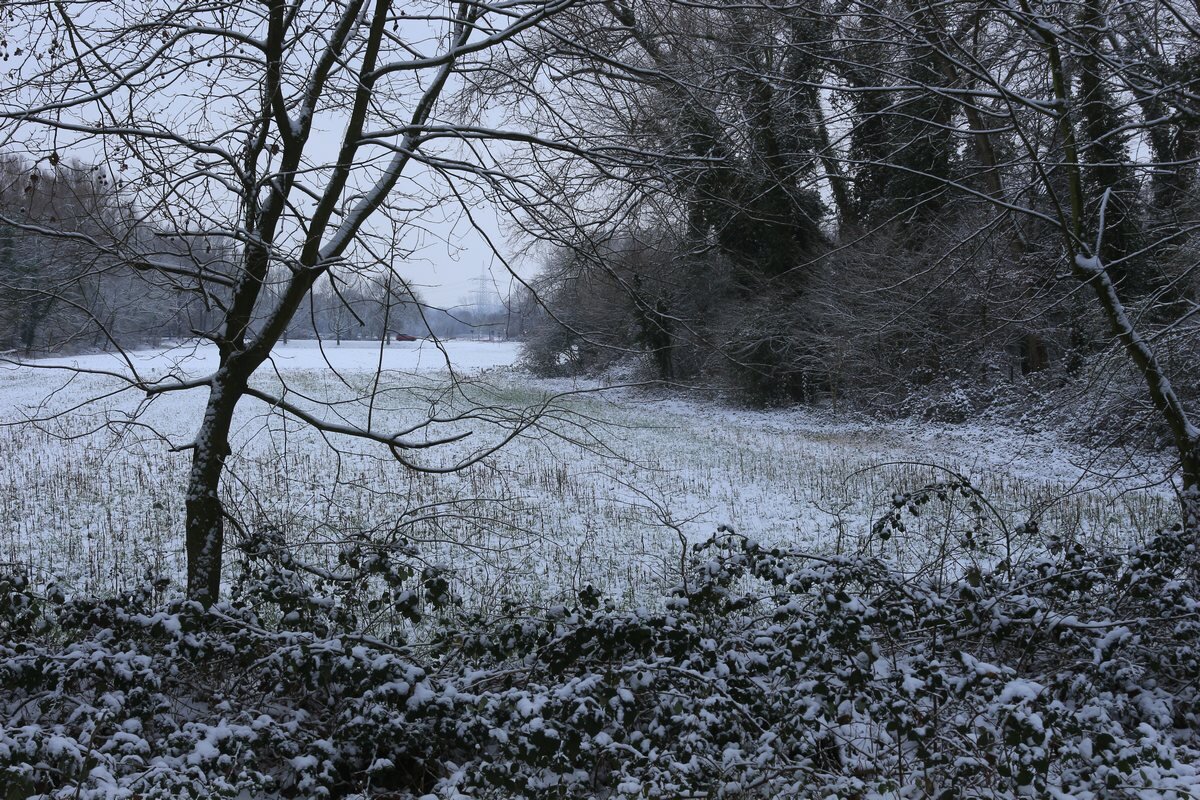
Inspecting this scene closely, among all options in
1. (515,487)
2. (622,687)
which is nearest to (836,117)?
(622,687)

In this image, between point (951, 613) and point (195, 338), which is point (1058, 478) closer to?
point (951, 613)

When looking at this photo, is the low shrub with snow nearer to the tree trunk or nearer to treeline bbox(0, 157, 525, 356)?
the tree trunk

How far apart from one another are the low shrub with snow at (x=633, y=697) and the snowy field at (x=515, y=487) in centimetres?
65

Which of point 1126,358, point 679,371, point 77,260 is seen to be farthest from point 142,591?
point 679,371

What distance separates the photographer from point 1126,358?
23.0 ft

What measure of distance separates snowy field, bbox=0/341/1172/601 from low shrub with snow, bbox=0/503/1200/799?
25.6 inches

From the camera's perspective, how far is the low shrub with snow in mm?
3262

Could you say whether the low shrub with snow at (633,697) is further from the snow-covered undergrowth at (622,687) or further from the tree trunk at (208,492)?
the tree trunk at (208,492)

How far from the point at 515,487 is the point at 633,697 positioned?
898cm

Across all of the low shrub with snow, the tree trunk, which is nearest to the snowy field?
the tree trunk

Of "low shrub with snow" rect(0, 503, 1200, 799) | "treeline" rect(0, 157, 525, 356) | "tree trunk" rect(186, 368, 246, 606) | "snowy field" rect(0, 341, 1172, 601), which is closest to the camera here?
"low shrub with snow" rect(0, 503, 1200, 799)

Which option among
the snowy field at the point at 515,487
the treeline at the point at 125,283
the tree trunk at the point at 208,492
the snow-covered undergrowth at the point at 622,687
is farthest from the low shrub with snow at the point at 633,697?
the treeline at the point at 125,283

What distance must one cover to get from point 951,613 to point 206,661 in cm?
393

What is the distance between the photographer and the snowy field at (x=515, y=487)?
18.0 ft
